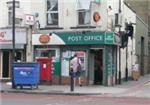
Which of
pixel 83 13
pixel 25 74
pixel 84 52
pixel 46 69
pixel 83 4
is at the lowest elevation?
pixel 25 74

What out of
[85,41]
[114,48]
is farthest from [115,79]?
[85,41]

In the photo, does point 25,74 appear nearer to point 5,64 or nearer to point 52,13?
point 52,13

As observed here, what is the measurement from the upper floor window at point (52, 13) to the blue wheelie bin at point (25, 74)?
504 cm

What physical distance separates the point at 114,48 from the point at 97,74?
2.73m

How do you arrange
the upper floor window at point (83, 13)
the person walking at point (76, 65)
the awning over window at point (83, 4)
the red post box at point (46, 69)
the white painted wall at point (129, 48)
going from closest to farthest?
the person walking at point (76, 65) < the red post box at point (46, 69) < the awning over window at point (83, 4) < the upper floor window at point (83, 13) < the white painted wall at point (129, 48)

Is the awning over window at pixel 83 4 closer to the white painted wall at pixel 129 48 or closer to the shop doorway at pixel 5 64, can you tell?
the shop doorway at pixel 5 64

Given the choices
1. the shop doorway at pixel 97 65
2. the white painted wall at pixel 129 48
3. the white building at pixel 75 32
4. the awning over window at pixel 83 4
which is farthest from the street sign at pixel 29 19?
the white painted wall at pixel 129 48

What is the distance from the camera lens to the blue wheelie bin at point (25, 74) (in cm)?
2830

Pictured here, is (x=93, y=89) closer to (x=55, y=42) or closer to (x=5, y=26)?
(x=55, y=42)

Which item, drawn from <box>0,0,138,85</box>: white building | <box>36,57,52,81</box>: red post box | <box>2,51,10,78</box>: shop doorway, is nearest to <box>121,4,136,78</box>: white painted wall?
<box>0,0,138,85</box>: white building

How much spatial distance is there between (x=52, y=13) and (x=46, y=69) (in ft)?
12.4

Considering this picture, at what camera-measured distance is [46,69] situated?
31.3 meters

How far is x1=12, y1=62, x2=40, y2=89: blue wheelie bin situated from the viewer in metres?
28.3

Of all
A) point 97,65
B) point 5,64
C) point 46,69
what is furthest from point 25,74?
point 5,64
